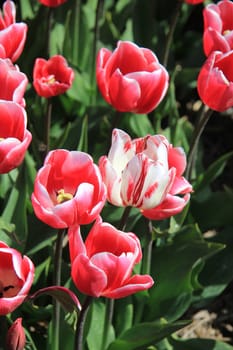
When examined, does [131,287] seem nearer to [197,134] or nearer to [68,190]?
[68,190]

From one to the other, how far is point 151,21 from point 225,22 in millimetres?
803

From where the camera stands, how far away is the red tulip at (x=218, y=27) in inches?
71.0

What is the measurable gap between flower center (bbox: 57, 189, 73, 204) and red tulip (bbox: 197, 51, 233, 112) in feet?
1.59

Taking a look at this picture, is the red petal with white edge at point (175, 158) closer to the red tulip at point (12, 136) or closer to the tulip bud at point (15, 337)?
the red tulip at point (12, 136)

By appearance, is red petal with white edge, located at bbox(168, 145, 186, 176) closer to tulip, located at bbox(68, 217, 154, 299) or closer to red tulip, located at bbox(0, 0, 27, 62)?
tulip, located at bbox(68, 217, 154, 299)

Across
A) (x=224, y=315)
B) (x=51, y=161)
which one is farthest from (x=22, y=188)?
(x=224, y=315)

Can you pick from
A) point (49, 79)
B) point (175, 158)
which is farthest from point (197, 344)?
point (49, 79)

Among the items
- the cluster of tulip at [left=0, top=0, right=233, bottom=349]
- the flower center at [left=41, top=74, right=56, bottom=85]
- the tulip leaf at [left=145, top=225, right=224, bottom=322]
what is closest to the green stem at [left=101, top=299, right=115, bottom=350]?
the tulip leaf at [left=145, top=225, right=224, bottom=322]

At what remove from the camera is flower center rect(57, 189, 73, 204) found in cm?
143

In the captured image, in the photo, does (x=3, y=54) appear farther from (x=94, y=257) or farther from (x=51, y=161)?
(x=94, y=257)

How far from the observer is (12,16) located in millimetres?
1854

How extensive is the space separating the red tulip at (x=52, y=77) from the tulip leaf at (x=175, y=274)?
→ 0.52 m

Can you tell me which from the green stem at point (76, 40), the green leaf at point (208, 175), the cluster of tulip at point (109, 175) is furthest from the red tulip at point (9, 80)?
the green stem at point (76, 40)

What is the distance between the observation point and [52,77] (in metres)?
1.93
